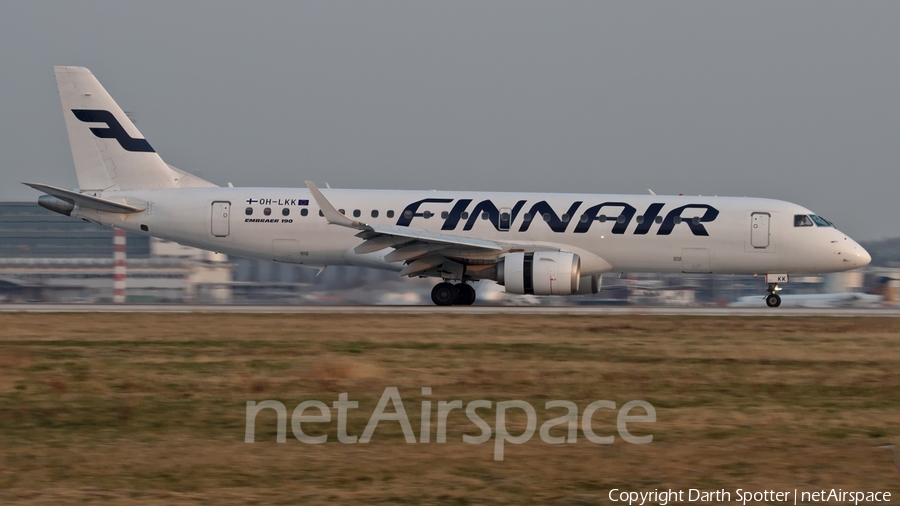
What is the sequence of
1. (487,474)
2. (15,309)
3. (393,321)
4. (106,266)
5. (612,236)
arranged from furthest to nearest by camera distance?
(106,266)
(612,236)
(15,309)
(393,321)
(487,474)

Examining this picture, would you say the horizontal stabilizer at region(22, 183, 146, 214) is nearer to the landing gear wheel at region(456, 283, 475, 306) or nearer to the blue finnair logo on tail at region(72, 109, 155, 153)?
the blue finnair logo on tail at region(72, 109, 155, 153)

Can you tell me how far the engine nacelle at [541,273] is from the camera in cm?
2603

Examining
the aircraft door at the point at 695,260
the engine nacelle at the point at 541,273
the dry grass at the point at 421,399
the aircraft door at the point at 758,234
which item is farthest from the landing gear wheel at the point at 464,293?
the aircraft door at the point at 758,234

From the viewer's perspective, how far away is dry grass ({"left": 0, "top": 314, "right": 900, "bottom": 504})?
334 inches

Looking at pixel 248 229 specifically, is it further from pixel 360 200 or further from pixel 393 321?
pixel 393 321

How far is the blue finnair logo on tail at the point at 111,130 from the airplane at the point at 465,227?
0.17 m

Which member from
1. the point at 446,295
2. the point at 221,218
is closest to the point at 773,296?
the point at 446,295

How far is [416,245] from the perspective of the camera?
2670cm

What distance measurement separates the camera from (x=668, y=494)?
8172 mm

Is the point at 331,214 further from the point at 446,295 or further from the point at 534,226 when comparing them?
the point at 534,226

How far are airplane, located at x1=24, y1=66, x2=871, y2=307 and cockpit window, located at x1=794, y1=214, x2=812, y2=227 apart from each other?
27 mm

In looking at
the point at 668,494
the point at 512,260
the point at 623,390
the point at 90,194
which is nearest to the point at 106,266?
the point at 90,194

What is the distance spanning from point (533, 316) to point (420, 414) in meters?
12.5

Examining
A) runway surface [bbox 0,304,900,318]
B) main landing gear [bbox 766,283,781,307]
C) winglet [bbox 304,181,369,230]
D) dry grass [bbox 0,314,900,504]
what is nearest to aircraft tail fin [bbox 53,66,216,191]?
runway surface [bbox 0,304,900,318]
